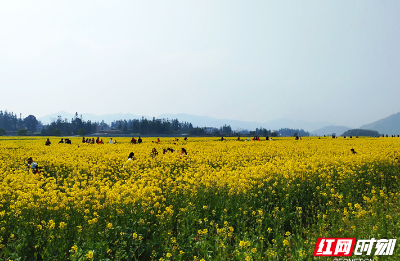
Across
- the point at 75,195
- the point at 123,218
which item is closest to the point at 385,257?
the point at 123,218

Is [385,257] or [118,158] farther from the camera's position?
[118,158]

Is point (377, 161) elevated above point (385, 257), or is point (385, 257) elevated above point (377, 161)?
point (377, 161)

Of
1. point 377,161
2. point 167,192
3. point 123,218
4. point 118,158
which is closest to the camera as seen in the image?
point 123,218

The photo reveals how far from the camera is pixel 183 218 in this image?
728 cm

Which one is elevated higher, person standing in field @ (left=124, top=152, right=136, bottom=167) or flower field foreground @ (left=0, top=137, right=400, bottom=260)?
person standing in field @ (left=124, top=152, right=136, bottom=167)

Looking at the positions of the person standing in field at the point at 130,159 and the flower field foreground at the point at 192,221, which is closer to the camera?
the flower field foreground at the point at 192,221

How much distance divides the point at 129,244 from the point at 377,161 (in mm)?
15427

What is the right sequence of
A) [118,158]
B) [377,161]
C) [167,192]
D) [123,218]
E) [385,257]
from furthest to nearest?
[118,158] < [377,161] < [167,192] < [123,218] < [385,257]

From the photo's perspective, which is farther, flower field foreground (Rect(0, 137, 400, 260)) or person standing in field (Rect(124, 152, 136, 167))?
person standing in field (Rect(124, 152, 136, 167))

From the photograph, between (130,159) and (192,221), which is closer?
(192,221)

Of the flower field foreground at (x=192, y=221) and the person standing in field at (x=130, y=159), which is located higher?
the person standing in field at (x=130, y=159)

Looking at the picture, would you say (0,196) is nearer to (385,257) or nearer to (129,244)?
(129,244)

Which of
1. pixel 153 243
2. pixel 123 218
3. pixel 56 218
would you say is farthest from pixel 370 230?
pixel 56 218

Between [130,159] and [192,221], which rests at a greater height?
[130,159]
